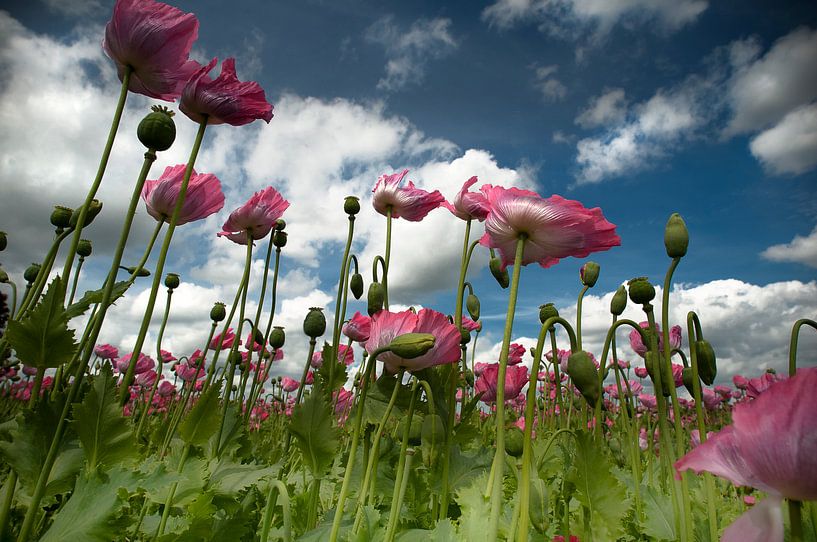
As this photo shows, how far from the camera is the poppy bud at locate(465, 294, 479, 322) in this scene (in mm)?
2379

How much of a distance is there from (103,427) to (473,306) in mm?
1598

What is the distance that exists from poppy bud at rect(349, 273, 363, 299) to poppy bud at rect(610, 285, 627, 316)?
1142mm

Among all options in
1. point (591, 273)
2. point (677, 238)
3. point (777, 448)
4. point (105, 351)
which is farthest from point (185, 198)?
point (105, 351)

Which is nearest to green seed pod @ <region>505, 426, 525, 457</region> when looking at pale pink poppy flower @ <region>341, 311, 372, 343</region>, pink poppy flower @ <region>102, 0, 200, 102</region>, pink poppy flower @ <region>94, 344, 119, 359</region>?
pale pink poppy flower @ <region>341, 311, 372, 343</region>

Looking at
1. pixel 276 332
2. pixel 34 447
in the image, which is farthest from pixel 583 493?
pixel 276 332

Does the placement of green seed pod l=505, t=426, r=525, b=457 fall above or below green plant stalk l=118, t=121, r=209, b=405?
below

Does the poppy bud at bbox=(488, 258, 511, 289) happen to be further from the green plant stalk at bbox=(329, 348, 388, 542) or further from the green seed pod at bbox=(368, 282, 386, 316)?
the green plant stalk at bbox=(329, 348, 388, 542)

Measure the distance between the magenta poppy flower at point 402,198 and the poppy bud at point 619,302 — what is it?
2.95 ft

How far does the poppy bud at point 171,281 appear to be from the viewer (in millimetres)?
2748

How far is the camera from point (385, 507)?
2.19m

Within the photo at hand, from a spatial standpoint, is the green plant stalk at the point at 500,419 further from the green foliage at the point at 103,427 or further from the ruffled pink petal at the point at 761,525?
the green foliage at the point at 103,427

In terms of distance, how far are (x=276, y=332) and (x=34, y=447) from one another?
1.68 metres

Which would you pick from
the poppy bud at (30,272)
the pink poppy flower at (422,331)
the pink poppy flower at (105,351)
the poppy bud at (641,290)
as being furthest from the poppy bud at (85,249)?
the pink poppy flower at (105,351)

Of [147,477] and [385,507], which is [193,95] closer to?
[147,477]
